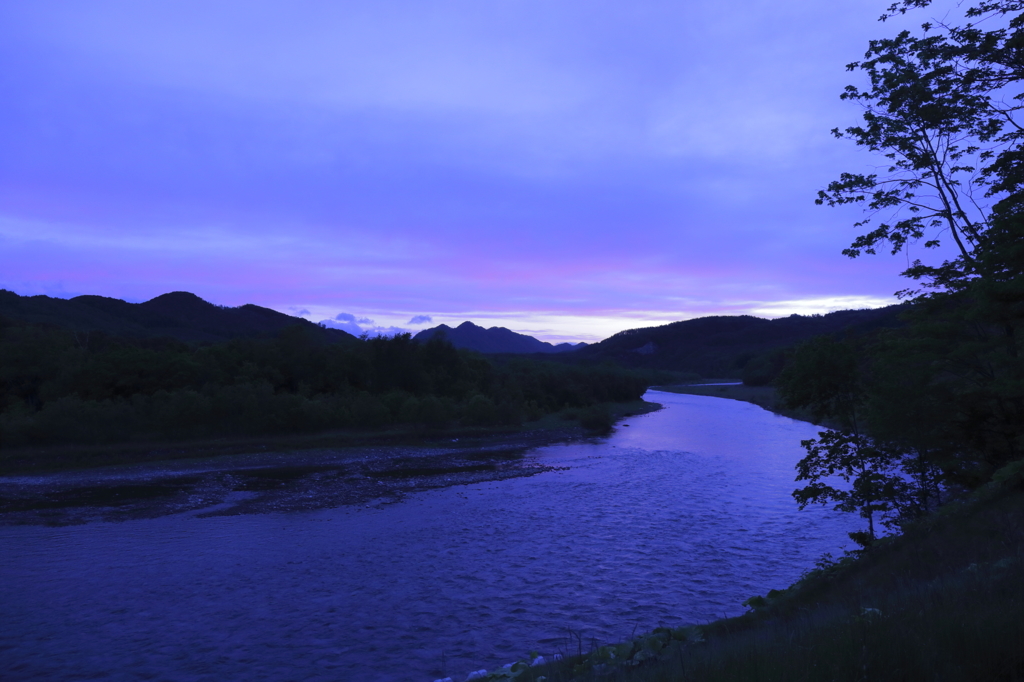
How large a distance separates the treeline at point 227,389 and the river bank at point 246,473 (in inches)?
85.9

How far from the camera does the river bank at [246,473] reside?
82.5 ft

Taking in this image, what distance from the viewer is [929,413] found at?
1502 centimetres

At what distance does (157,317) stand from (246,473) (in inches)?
4370

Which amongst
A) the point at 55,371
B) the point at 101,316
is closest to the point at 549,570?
the point at 55,371

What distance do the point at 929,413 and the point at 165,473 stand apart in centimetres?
3440

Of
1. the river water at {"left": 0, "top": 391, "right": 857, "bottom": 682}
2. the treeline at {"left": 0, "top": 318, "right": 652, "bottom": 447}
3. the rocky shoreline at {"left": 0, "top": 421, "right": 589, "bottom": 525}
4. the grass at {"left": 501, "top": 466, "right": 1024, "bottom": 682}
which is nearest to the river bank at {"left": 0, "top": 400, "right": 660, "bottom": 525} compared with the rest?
the rocky shoreline at {"left": 0, "top": 421, "right": 589, "bottom": 525}

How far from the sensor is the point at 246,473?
1336 inches

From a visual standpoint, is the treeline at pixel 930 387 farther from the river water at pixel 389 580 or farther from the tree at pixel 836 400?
the river water at pixel 389 580

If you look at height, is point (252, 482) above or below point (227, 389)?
below

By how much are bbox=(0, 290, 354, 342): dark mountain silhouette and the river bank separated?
1877 cm

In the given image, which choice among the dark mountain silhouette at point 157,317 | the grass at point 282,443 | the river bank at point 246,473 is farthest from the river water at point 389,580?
the dark mountain silhouette at point 157,317

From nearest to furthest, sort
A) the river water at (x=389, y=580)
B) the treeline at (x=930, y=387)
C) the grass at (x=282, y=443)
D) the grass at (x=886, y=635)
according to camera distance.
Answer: the grass at (x=886, y=635), the river water at (x=389, y=580), the treeline at (x=930, y=387), the grass at (x=282, y=443)

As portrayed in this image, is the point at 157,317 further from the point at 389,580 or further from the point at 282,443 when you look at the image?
the point at 389,580

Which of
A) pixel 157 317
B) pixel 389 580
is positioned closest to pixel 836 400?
pixel 389 580
